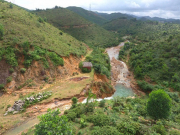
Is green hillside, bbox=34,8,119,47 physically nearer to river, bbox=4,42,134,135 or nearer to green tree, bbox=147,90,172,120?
river, bbox=4,42,134,135

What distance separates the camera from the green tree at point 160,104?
11969 mm

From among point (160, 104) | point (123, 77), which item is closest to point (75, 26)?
point (123, 77)

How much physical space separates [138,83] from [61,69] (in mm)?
22532

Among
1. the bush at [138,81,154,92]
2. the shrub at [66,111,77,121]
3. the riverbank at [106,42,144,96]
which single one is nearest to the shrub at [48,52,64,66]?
the shrub at [66,111,77,121]

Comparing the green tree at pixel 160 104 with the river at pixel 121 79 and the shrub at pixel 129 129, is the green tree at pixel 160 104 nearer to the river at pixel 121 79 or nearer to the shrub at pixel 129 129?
the shrub at pixel 129 129

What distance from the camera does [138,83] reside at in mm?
33281

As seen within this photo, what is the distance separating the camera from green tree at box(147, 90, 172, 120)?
39.3 ft

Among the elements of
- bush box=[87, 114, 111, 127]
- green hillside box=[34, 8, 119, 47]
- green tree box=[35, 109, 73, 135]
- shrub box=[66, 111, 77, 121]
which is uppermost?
green hillside box=[34, 8, 119, 47]

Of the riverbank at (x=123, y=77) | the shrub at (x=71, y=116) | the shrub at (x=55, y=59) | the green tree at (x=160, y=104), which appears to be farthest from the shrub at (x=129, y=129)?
the riverbank at (x=123, y=77)

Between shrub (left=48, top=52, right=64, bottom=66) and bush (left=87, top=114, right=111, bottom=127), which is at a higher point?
shrub (left=48, top=52, right=64, bottom=66)

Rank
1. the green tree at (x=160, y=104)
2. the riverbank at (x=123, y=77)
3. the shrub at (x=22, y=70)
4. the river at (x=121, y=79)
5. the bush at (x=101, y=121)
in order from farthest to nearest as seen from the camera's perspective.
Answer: the riverbank at (x=123, y=77) < the river at (x=121, y=79) < the shrub at (x=22, y=70) < the green tree at (x=160, y=104) < the bush at (x=101, y=121)

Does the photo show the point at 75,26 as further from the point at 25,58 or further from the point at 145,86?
the point at 145,86

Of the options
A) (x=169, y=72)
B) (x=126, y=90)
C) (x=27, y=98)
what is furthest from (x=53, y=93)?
(x=169, y=72)

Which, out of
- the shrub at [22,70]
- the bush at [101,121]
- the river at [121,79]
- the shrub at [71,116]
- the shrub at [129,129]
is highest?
the shrub at [22,70]
